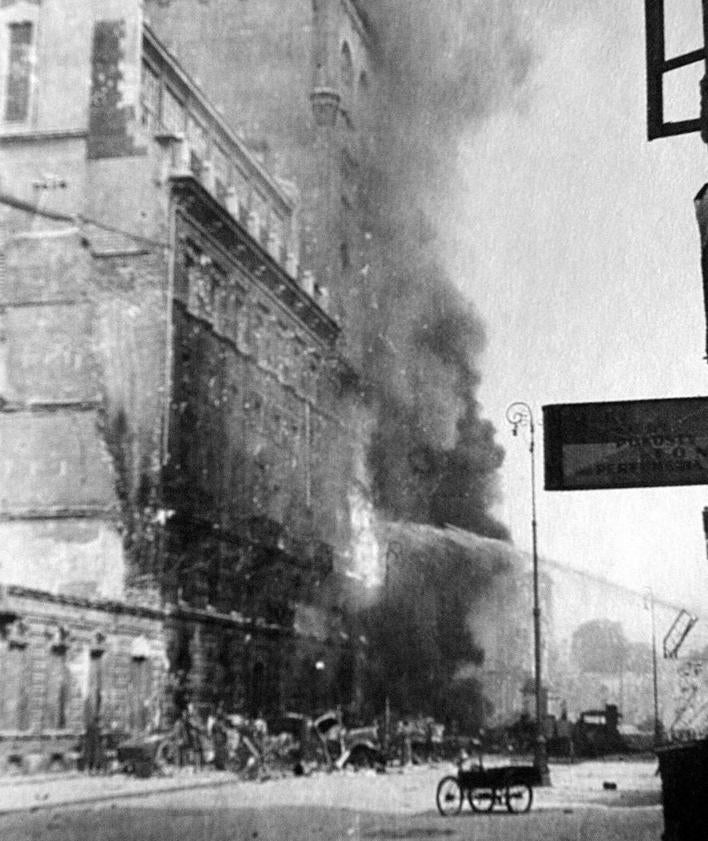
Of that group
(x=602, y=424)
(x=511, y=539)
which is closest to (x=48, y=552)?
(x=511, y=539)

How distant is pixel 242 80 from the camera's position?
1257 centimetres

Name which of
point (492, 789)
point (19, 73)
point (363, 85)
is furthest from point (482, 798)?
point (19, 73)

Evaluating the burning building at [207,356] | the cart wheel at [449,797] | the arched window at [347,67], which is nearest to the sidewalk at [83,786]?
the burning building at [207,356]

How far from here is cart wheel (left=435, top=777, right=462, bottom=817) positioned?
9492mm

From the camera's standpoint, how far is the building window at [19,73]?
12297 mm

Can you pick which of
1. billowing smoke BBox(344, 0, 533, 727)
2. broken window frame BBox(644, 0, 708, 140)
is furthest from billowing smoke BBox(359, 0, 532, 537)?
broken window frame BBox(644, 0, 708, 140)

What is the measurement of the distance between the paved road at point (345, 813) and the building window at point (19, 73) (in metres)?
6.66

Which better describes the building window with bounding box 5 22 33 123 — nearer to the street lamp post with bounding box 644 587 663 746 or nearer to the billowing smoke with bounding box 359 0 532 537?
the billowing smoke with bounding box 359 0 532 537

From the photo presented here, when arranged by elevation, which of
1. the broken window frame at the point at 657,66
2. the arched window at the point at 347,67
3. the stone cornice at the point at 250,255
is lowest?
the broken window frame at the point at 657,66

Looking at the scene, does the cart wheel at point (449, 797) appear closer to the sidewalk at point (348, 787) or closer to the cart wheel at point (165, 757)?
the sidewalk at point (348, 787)

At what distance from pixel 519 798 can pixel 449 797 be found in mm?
566

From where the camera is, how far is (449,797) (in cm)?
955

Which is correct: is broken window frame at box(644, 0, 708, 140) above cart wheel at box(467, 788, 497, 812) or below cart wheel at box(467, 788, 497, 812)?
above

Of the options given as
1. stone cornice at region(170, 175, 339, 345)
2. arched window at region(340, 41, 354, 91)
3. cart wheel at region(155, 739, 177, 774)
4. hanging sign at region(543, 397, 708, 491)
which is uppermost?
arched window at region(340, 41, 354, 91)
